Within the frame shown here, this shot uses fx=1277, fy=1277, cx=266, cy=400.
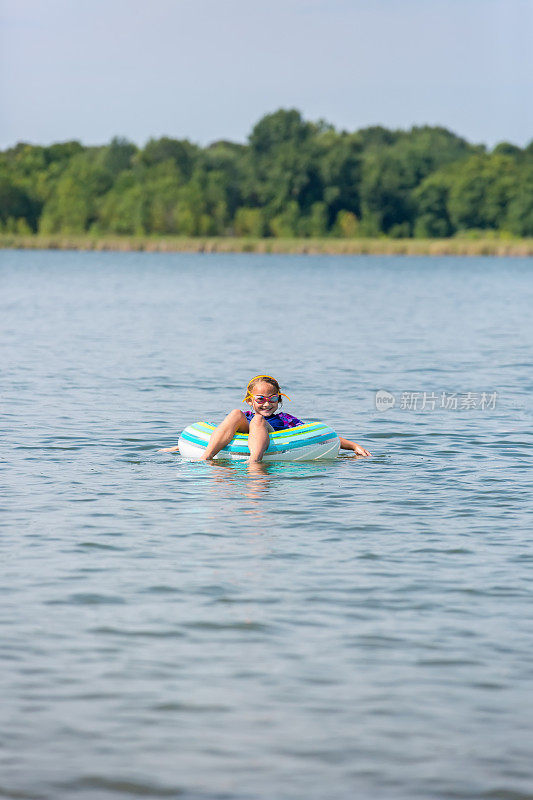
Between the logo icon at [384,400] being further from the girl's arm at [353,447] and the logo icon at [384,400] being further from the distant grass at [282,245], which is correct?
the distant grass at [282,245]

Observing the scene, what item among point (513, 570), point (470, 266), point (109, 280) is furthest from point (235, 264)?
point (513, 570)

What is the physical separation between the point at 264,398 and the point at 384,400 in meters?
6.96

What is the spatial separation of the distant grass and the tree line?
101 inches

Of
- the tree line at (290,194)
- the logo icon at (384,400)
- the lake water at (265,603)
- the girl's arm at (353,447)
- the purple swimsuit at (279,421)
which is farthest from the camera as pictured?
the tree line at (290,194)

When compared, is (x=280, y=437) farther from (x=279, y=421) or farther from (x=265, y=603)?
(x=265, y=603)

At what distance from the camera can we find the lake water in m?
5.81

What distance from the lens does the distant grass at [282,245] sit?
87188 mm

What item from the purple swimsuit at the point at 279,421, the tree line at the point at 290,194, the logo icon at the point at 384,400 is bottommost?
the logo icon at the point at 384,400

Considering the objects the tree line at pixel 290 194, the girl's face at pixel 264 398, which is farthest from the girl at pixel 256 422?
the tree line at pixel 290 194

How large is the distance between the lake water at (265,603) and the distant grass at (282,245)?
6817 centimetres

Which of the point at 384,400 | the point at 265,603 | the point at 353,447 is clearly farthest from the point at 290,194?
the point at 265,603

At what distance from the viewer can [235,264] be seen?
8744cm

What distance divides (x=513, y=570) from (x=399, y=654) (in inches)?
83.0

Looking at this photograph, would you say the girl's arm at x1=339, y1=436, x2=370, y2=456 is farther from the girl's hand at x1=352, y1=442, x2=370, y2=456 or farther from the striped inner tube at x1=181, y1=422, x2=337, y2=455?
the striped inner tube at x1=181, y1=422, x2=337, y2=455
